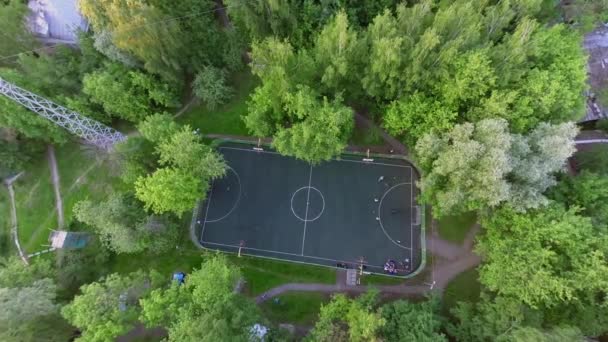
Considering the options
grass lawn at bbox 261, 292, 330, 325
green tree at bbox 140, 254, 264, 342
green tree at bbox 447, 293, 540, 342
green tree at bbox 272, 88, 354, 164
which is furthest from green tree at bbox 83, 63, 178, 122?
green tree at bbox 447, 293, 540, 342

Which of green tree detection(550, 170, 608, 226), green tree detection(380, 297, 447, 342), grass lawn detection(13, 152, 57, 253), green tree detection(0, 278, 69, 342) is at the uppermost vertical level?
green tree detection(550, 170, 608, 226)

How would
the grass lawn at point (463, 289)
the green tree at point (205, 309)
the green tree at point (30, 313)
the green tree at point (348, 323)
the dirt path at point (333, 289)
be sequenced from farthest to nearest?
the dirt path at point (333, 289), the grass lawn at point (463, 289), the green tree at point (30, 313), the green tree at point (205, 309), the green tree at point (348, 323)

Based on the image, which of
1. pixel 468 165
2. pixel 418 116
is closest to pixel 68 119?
pixel 418 116

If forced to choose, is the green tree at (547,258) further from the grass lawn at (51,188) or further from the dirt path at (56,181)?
the dirt path at (56,181)

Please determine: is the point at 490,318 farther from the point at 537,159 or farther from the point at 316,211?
the point at 316,211

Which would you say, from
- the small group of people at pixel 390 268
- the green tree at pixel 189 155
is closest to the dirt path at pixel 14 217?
the green tree at pixel 189 155

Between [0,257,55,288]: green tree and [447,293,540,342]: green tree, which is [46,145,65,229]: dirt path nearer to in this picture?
[0,257,55,288]: green tree

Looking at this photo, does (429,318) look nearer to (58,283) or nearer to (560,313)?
(560,313)
